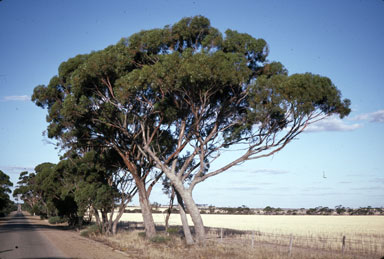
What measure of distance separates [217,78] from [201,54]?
147cm

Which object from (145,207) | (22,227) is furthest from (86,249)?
(22,227)

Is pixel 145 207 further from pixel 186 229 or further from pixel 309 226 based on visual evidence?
pixel 309 226

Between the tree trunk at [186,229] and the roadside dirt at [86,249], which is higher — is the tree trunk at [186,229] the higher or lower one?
the higher one

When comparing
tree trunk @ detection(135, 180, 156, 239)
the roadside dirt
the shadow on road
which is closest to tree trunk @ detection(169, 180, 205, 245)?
the roadside dirt

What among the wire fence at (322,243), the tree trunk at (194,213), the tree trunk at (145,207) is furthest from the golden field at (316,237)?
the tree trunk at (145,207)

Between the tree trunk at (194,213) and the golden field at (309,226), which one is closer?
the tree trunk at (194,213)

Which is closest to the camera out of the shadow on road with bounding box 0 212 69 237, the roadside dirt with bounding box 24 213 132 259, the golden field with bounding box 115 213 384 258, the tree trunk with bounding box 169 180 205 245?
the roadside dirt with bounding box 24 213 132 259

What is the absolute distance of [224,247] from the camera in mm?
19281

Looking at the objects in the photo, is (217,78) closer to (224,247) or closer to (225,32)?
(225,32)

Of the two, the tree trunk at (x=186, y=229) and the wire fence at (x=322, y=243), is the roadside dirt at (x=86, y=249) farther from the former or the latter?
the wire fence at (x=322, y=243)

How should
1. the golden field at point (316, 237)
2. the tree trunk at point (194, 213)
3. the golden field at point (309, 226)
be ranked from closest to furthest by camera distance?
the tree trunk at point (194, 213) → the golden field at point (316, 237) → the golden field at point (309, 226)

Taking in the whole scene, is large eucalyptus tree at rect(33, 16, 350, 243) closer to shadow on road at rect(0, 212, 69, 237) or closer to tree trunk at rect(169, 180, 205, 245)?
tree trunk at rect(169, 180, 205, 245)

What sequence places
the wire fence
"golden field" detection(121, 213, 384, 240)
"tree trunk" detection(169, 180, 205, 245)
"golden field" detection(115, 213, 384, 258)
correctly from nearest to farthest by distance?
1. the wire fence
2. "tree trunk" detection(169, 180, 205, 245)
3. "golden field" detection(115, 213, 384, 258)
4. "golden field" detection(121, 213, 384, 240)

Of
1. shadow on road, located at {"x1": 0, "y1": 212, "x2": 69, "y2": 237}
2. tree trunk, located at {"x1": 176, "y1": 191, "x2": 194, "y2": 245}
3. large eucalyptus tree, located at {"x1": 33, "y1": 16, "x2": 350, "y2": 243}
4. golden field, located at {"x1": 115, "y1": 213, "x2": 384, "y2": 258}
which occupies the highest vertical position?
large eucalyptus tree, located at {"x1": 33, "y1": 16, "x2": 350, "y2": 243}
